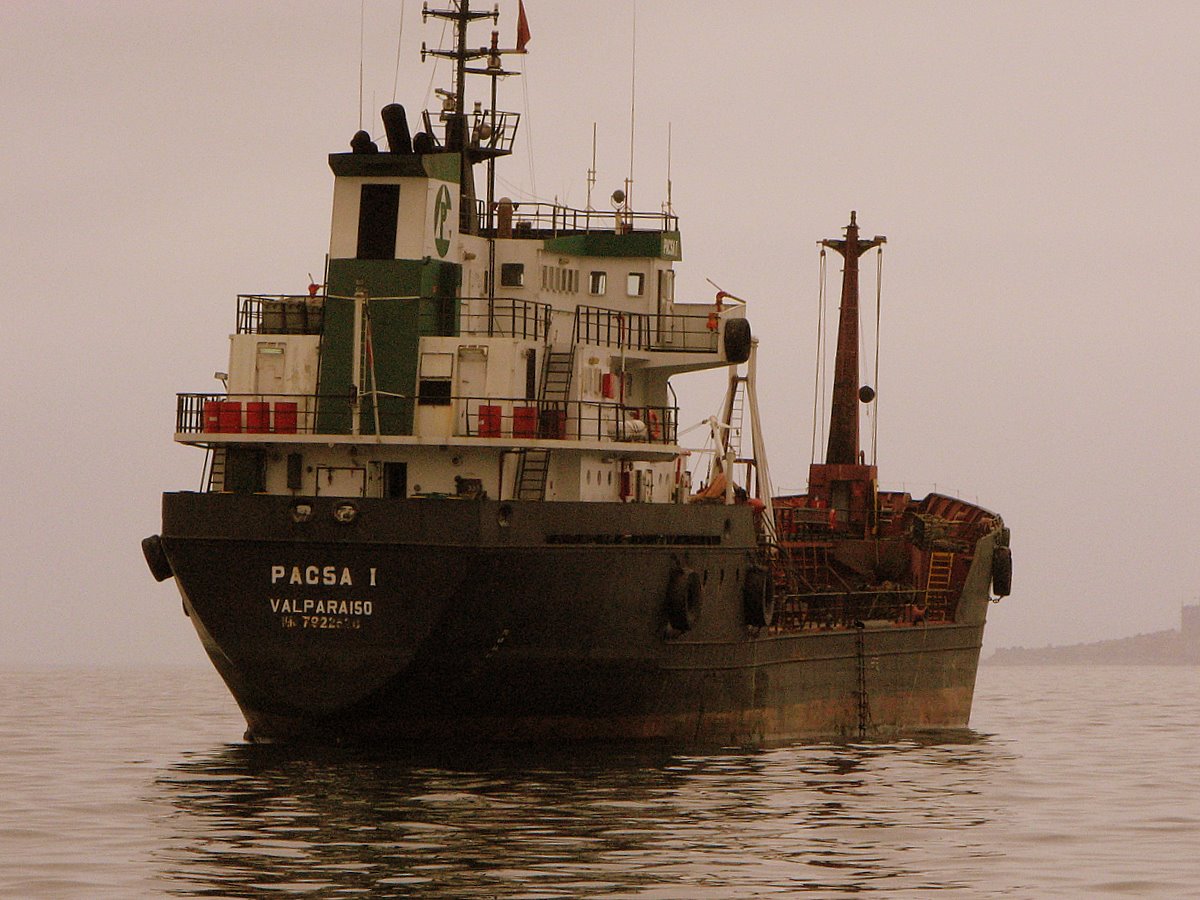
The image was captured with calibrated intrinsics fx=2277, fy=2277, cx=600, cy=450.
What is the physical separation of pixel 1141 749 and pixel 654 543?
14133 millimetres

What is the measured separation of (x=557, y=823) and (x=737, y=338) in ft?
47.6

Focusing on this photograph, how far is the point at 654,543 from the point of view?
33656 mm

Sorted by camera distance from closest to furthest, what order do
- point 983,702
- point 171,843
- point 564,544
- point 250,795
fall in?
point 171,843
point 250,795
point 564,544
point 983,702

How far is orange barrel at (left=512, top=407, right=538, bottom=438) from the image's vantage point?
33031 mm

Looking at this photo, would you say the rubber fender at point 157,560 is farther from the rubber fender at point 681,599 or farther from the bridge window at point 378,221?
the rubber fender at point 681,599

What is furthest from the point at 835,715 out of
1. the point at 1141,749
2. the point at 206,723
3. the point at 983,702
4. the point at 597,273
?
the point at 983,702

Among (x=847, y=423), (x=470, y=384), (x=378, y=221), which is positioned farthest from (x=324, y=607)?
(x=847, y=423)

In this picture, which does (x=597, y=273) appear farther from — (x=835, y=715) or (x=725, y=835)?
(x=725, y=835)

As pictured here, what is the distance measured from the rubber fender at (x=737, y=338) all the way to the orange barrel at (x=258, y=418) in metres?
8.41

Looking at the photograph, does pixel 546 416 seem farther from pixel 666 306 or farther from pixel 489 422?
pixel 666 306

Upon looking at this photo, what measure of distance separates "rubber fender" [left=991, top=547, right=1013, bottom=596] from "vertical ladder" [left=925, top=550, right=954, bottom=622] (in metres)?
1.87

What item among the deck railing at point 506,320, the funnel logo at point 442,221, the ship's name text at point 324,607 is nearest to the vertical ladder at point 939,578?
the deck railing at point 506,320

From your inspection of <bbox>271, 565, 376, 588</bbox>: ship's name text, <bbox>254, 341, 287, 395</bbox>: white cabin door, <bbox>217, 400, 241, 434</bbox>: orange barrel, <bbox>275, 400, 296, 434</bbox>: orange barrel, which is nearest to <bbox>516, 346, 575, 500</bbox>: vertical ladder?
<bbox>271, 565, 376, 588</bbox>: ship's name text

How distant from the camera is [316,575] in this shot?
31.7 metres
